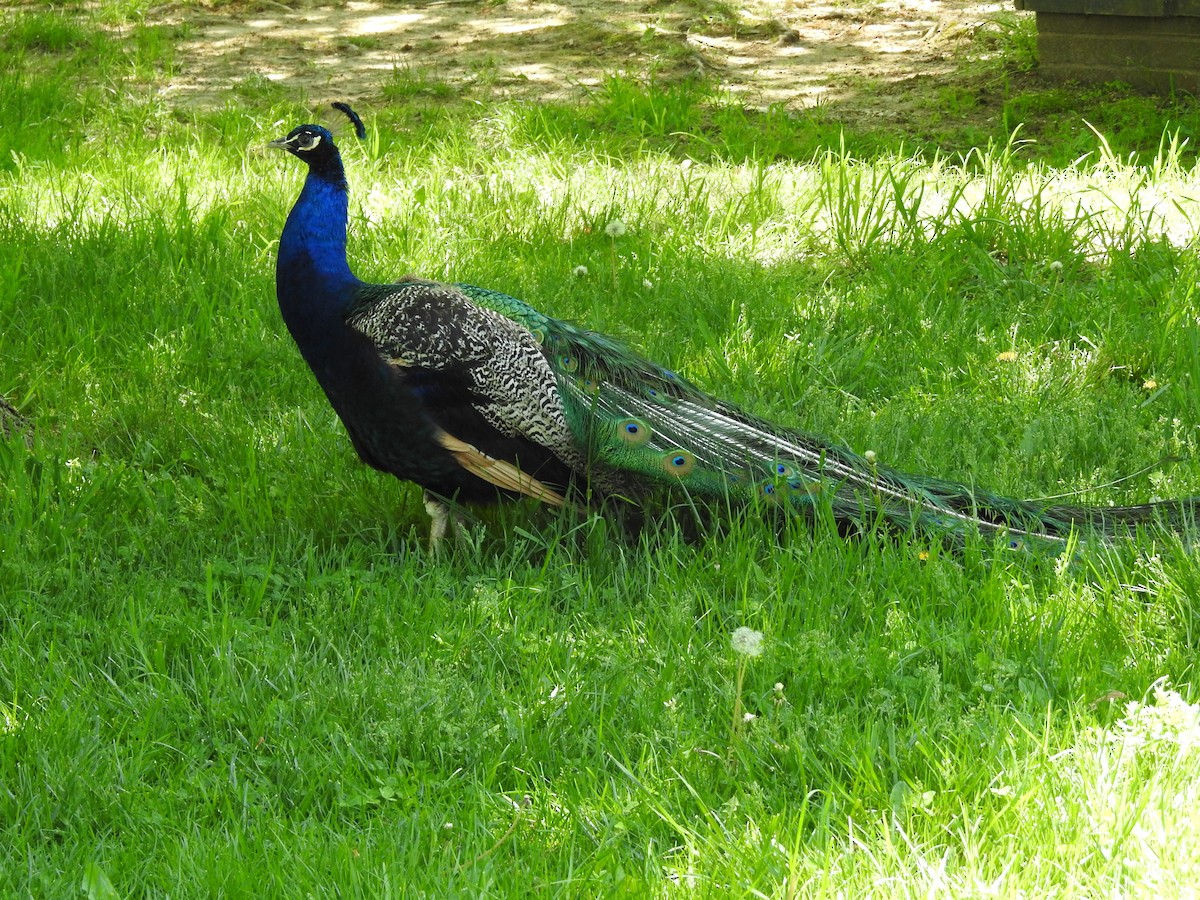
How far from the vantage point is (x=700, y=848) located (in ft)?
7.69

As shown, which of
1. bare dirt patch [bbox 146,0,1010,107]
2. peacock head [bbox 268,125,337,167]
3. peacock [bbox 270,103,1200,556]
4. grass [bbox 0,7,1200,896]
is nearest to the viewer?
grass [bbox 0,7,1200,896]

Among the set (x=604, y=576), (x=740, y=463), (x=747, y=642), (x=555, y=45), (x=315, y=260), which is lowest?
(x=604, y=576)

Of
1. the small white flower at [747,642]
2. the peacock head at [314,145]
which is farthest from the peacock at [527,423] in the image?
the small white flower at [747,642]

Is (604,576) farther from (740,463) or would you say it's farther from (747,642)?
(747,642)

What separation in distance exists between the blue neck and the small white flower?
181cm

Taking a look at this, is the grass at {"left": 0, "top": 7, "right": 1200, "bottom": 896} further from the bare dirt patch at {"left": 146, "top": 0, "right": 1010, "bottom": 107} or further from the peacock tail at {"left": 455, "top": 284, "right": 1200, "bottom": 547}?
the bare dirt patch at {"left": 146, "top": 0, "right": 1010, "bottom": 107}

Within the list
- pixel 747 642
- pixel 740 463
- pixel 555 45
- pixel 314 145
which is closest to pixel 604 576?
pixel 740 463

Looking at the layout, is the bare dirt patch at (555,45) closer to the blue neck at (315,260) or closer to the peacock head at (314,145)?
the peacock head at (314,145)

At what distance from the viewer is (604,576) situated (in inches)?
138

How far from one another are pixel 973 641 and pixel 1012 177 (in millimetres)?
3200

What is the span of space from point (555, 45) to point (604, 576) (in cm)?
569

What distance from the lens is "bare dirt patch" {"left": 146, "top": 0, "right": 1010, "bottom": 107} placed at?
7.75m

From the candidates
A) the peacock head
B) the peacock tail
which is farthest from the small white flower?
the peacock head

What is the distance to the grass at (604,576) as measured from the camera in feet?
7.74
